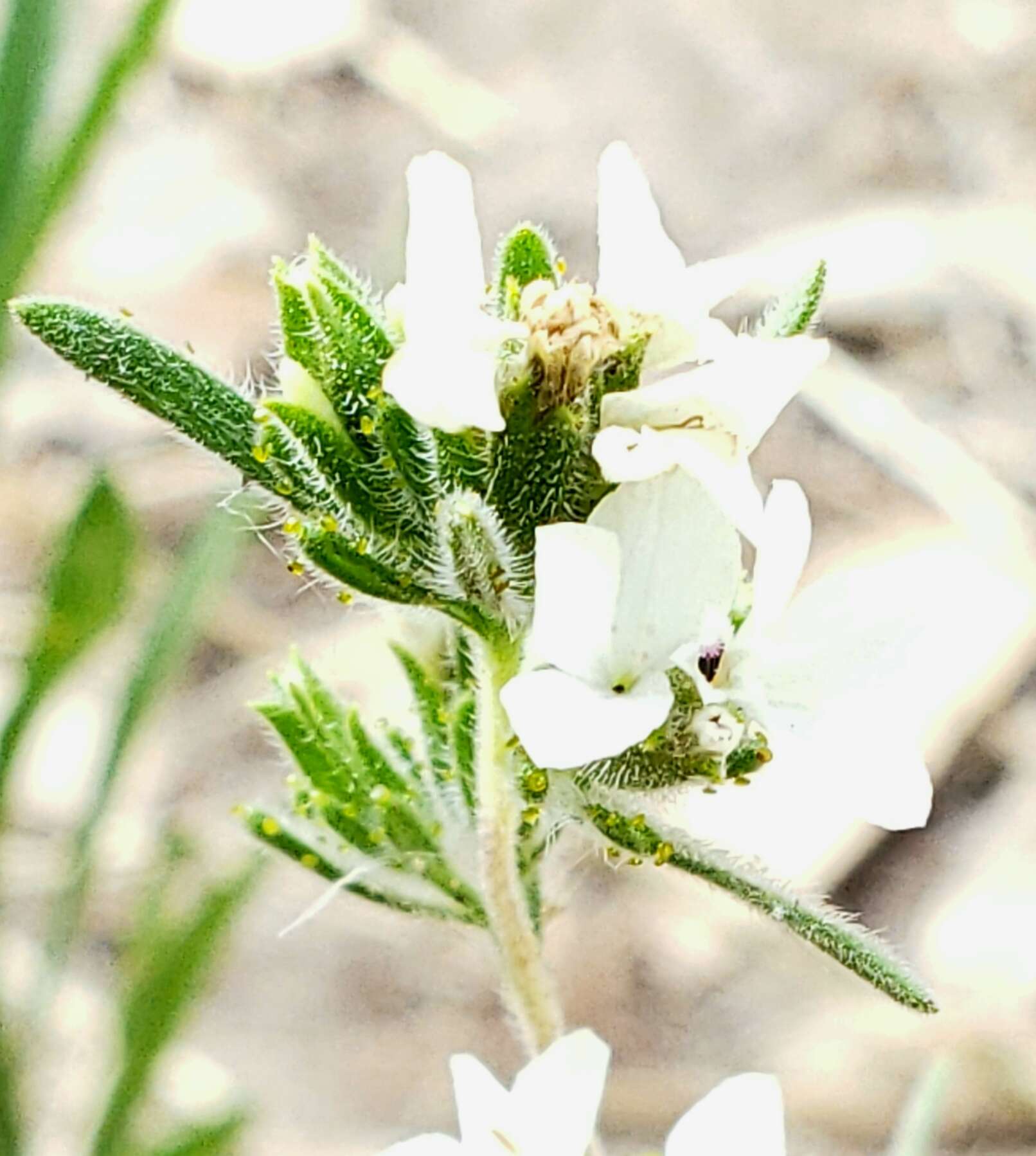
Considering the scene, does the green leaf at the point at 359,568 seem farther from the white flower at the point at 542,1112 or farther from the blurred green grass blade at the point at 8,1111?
the blurred green grass blade at the point at 8,1111

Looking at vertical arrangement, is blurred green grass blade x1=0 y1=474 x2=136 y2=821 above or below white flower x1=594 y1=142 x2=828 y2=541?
below

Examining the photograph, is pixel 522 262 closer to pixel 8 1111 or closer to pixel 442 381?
pixel 442 381

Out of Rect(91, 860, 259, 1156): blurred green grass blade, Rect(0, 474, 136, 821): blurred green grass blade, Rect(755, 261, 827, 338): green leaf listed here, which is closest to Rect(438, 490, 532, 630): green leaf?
Rect(755, 261, 827, 338): green leaf

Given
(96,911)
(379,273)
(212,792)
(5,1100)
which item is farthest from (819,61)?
Answer: (5,1100)

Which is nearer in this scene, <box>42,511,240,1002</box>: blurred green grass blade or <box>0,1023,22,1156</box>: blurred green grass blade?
<box>0,1023,22,1156</box>: blurred green grass blade

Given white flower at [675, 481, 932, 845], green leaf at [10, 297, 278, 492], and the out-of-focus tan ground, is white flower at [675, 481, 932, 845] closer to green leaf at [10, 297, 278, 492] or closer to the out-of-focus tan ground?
green leaf at [10, 297, 278, 492]

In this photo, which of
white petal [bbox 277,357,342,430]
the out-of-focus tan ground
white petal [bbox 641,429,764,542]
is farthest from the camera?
the out-of-focus tan ground

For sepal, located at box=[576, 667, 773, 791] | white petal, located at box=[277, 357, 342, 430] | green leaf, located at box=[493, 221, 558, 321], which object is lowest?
sepal, located at box=[576, 667, 773, 791]
